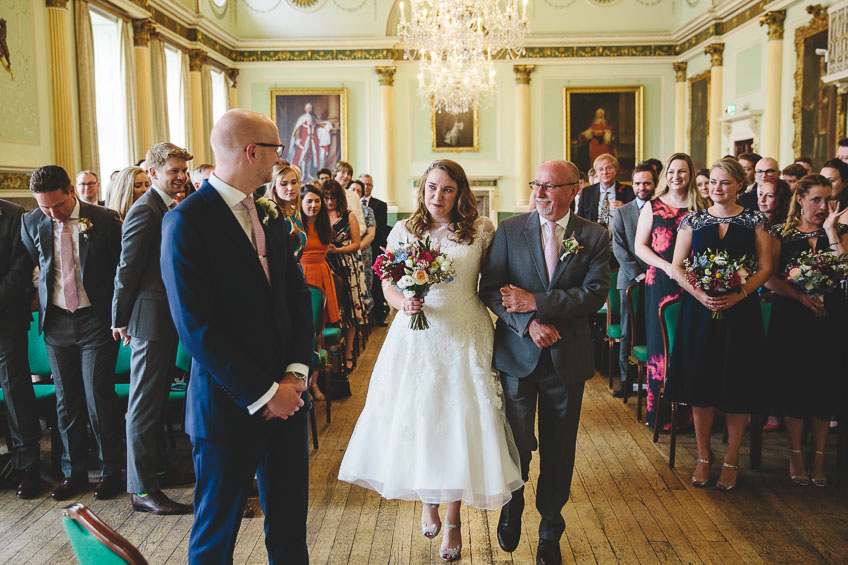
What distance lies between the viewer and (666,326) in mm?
4770

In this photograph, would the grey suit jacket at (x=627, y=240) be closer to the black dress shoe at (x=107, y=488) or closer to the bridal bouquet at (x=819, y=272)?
the bridal bouquet at (x=819, y=272)

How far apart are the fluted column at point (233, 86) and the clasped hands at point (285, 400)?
1399 centimetres

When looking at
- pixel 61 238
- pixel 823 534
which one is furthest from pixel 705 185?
pixel 61 238

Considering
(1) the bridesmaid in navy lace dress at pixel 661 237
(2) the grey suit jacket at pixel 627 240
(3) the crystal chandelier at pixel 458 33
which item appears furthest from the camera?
(3) the crystal chandelier at pixel 458 33

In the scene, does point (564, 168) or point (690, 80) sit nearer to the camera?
point (564, 168)

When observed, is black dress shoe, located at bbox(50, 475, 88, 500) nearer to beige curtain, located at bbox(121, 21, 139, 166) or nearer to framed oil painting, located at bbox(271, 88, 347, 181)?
beige curtain, located at bbox(121, 21, 139, 166)

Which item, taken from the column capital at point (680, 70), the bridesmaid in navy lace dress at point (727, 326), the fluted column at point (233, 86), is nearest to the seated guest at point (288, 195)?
the bridesmaid in navy lace dress at point (727, 326)

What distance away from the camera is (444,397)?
11.2 feet

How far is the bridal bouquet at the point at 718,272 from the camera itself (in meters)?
4.03

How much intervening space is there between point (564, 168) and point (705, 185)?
11.9ft

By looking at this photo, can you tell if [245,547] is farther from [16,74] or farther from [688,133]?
[688,133]

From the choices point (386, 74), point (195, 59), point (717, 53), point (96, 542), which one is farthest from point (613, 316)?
point (386, 74)

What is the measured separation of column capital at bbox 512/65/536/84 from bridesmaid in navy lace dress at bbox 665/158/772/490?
39.4 ft

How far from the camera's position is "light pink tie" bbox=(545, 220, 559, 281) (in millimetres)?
3359
